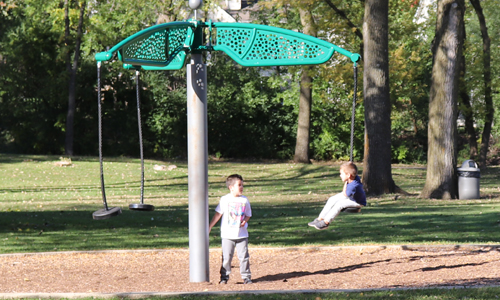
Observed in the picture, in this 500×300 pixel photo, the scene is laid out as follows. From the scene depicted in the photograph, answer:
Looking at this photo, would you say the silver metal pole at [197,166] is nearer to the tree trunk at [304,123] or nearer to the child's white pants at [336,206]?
the child's white pants at [336,206]

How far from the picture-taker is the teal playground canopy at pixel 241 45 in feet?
21.2

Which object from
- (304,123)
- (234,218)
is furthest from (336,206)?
(304,123)

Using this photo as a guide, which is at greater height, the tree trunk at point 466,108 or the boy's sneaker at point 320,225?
the tree trunk at point 466,108

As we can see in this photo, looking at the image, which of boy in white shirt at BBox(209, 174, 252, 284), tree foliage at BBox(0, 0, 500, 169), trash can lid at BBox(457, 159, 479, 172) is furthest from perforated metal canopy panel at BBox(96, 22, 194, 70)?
tree foliage at BBox(0, 0, 500, 169)

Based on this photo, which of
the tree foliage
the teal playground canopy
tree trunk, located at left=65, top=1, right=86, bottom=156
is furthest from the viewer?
the tree foliage

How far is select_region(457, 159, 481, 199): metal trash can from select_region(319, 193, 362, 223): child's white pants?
8942 mm

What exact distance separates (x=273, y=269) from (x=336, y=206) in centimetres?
133

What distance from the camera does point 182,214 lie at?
12789 mm

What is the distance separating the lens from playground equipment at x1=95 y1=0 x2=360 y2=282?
653cm

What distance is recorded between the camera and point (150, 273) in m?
7.45

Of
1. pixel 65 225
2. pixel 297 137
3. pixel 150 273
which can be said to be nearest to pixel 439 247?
pixel 150 273

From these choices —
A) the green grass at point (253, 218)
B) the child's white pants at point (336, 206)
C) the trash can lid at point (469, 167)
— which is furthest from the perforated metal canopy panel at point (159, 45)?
the trash can lid at point (469, 167)

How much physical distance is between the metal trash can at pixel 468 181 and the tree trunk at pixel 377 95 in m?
1.81

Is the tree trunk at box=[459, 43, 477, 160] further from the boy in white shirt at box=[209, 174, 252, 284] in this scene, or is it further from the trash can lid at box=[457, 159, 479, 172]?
the boy in white shirt at box=[209, 174, 252, 284]
